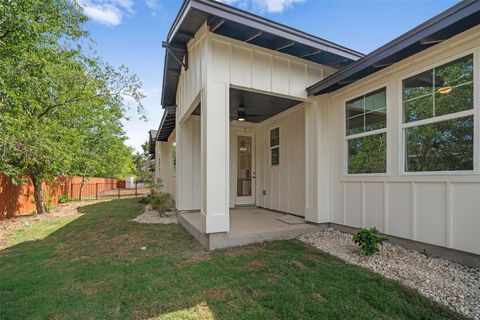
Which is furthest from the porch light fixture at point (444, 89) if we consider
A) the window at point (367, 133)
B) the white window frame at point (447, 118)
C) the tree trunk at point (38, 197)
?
the tree trunk at point (38, 197)

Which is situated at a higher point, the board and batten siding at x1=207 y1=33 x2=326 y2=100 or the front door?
the board and batten siding at x1=207 y1=33 x2=326 y2=100

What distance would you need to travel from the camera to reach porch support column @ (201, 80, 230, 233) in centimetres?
386

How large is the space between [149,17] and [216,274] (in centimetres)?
809

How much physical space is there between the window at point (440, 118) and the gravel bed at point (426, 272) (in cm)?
127

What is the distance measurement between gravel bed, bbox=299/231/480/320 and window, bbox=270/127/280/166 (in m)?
3.22

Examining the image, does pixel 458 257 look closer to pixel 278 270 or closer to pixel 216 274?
pixel 278 270

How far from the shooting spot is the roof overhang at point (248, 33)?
362 cm

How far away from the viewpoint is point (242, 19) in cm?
371

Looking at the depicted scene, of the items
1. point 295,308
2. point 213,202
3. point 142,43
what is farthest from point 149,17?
point 295,308

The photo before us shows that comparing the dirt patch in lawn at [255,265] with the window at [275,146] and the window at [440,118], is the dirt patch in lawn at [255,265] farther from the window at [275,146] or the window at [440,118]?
the window at [275,146]

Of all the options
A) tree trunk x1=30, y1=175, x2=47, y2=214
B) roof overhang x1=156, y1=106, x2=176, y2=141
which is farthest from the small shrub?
roof overhang x1=156, y1=106, x2=176, y2=141

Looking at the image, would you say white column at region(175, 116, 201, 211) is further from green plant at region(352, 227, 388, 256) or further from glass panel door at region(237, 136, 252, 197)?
green plant at region(352, 227, 388, 256)

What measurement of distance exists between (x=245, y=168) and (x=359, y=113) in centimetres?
406

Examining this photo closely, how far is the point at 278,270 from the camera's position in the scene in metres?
3.08
